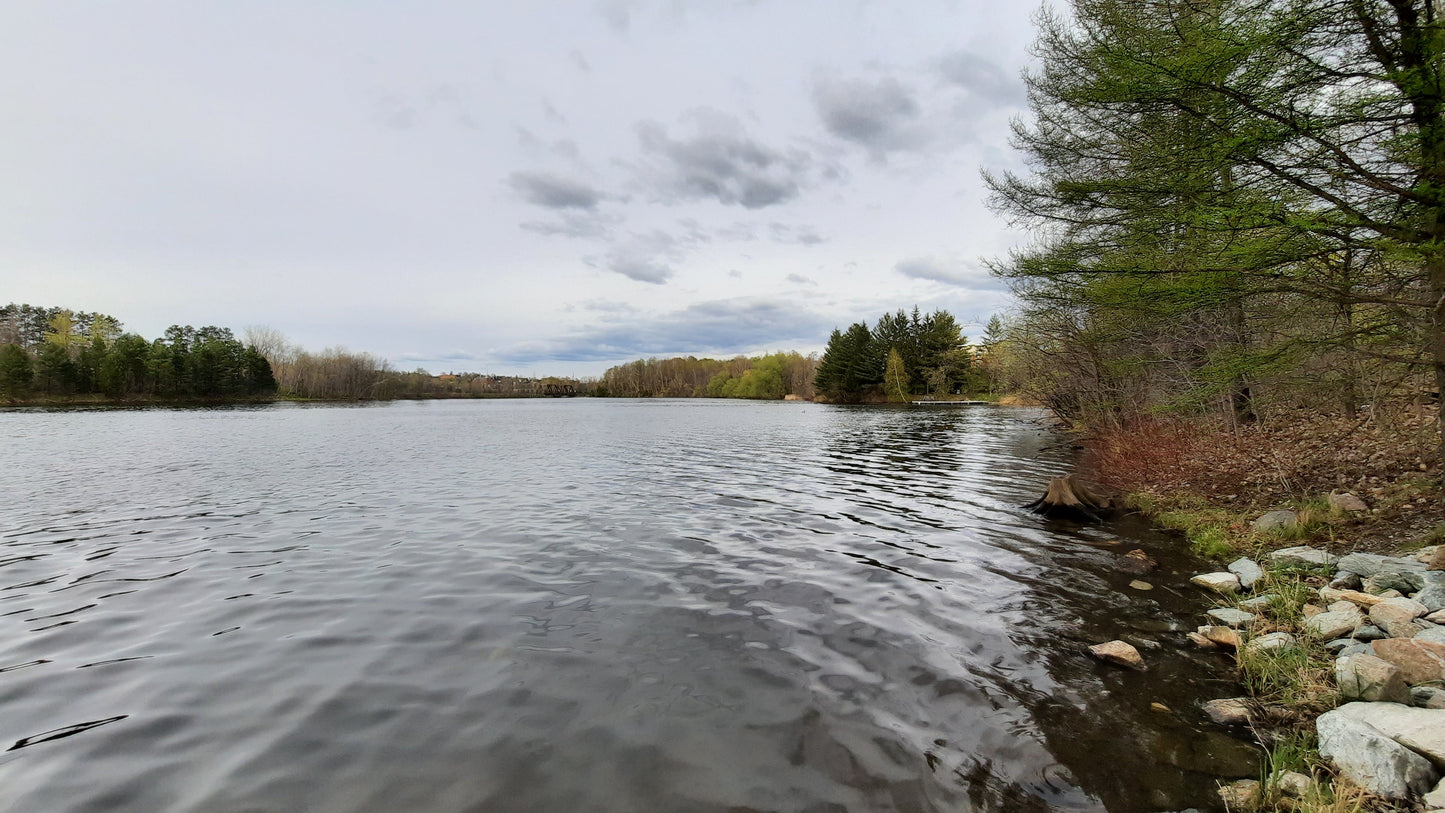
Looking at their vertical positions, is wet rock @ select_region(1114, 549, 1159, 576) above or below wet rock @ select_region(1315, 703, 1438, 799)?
below

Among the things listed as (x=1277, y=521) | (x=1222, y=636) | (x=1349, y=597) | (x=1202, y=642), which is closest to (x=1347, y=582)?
(x=1349, y=597)

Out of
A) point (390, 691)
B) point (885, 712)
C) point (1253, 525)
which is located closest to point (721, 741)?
point (885, 712)

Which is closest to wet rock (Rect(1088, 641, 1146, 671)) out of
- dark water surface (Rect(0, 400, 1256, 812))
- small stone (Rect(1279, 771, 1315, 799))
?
dark water surface (Rect(0, 400, 1256, 812))

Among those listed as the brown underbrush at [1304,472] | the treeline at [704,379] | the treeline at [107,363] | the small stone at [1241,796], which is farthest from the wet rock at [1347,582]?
the treeline at [704,379]

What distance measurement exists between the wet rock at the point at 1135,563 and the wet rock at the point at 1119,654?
11.0ft

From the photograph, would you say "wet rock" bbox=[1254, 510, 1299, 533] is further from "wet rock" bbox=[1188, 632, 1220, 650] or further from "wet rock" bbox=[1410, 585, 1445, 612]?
"wet rock" bbox=[1188, 632, 1220, 650]

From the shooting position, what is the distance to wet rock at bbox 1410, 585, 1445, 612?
563 centimetres

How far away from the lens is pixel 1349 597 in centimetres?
633

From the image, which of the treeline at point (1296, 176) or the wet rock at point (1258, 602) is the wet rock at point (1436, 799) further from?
the treeline at point (1296, 176)

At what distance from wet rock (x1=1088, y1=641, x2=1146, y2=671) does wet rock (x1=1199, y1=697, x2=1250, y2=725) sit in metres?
0.75

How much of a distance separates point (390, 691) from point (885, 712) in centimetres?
463

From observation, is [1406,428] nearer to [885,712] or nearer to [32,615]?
[885,712]

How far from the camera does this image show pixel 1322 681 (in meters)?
4.82

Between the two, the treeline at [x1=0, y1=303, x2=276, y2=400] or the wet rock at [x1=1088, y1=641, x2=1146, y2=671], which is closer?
the wet rock at [x1=1088, y1=641, x2=1146, y2=671]
